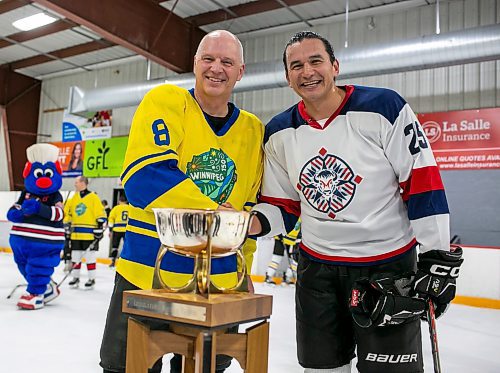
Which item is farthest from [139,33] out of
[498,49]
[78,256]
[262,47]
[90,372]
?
[90,372]

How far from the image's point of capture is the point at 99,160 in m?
11.2

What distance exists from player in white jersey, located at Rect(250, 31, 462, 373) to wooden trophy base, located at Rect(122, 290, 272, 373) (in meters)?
0.37

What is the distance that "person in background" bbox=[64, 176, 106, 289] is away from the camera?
18.5 feet

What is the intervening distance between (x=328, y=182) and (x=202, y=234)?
0.59 metres

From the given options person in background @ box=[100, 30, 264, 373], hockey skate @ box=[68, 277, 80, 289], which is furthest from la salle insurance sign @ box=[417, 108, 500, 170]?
person in background @ box=[100, 30, 264, 373]

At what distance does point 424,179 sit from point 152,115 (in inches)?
29.0

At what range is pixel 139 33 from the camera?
291 inches

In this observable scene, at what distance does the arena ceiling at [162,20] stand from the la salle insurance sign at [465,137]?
5.85ft

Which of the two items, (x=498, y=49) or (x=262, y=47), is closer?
(x=498, y=49)

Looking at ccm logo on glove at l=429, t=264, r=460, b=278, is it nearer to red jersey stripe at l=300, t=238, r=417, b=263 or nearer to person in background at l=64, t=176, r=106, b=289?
red jersey stripe at l=300, t=238, r=417, b=263

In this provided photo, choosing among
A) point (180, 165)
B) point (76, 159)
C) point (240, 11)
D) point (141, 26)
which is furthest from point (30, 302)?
point (76, 159)

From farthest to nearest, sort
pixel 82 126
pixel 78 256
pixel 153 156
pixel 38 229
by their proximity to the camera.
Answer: pixel 82 126 < pixel 78 256 < pixel 38 229 < pixel 153 156

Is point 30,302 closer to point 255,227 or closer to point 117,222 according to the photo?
point 255,227

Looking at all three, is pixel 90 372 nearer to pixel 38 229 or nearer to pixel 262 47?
pixel 38 229
